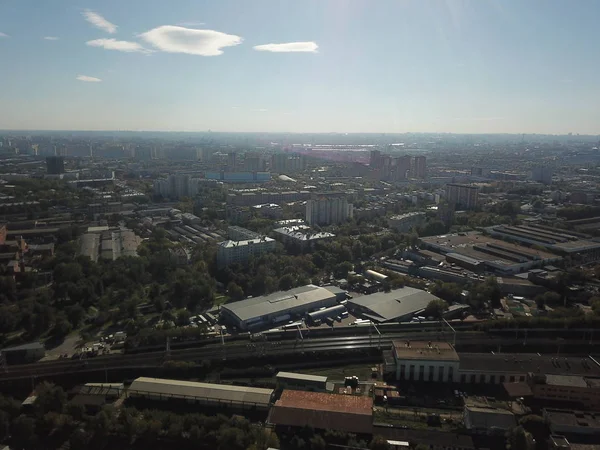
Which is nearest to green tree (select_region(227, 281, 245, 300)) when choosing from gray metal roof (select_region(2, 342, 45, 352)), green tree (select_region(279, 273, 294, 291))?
green tree (select_region(279, 273, 294, 291))

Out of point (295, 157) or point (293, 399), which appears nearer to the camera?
point (293, 399)

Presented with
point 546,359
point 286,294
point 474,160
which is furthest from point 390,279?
point 474,160

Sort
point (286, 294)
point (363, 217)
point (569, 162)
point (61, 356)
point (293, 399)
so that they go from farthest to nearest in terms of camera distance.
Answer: point (569, 162) < point (363, 217) < point (286, 294) < point (61, 356) < point (293, 399)

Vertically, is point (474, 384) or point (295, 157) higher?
point (295, 157)

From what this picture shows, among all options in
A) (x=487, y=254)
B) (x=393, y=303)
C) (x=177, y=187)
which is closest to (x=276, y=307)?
(x=393, y=303)

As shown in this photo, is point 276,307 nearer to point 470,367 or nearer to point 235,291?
point 235,291

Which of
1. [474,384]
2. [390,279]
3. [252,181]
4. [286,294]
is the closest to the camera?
[474,384]

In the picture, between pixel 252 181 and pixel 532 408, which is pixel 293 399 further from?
pixel 252 181

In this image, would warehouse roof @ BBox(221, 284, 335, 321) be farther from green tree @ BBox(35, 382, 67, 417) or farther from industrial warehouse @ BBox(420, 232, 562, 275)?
industrial warehouse @ BBox(420, 232, 562, 275)
